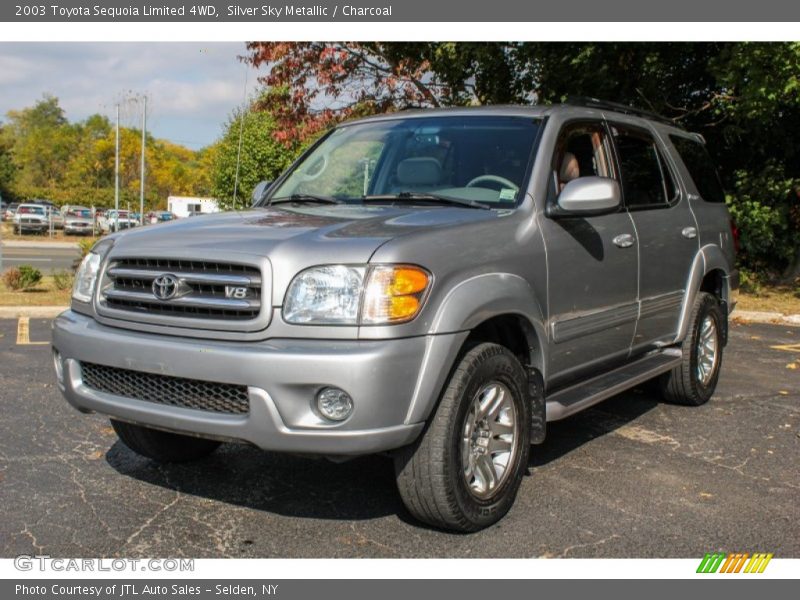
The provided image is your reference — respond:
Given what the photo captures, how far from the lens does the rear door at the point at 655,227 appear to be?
5188 millimetres

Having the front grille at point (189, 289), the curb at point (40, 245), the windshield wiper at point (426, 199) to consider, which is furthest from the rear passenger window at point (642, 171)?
the curb at point (40, 245)

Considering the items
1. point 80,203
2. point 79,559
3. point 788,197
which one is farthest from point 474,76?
point 80,203

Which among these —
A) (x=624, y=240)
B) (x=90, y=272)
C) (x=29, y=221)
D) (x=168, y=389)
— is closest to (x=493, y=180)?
(x=624, y=240)

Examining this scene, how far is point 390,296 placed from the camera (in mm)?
3295

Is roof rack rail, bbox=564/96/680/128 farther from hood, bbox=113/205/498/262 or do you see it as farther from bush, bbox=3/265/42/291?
bush, bbox=3/265/42/291

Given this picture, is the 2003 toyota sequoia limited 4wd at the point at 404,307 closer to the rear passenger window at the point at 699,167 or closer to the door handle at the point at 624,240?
the door handle at the point at 624,240

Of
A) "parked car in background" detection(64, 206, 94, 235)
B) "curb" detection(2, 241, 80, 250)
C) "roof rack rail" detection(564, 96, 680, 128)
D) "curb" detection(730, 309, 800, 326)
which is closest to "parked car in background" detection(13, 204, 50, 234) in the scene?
"parked car in background" detection(64, 206, 94, 235)

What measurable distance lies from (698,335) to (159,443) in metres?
3.82

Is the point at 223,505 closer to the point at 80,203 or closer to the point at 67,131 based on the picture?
the point at 80,203

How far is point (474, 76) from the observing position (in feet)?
46.6

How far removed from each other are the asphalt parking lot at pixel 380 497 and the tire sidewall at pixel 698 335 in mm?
342

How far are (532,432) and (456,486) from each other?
27.1 inches

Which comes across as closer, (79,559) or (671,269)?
(79,559)

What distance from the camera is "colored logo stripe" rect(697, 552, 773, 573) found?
11.3 ft
